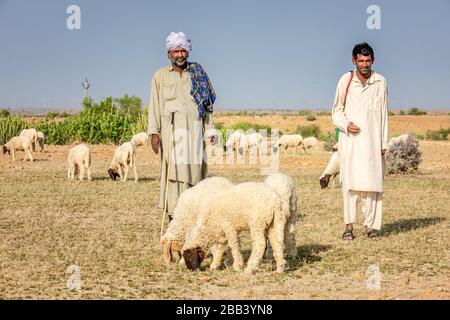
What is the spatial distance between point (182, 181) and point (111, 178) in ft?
33.7

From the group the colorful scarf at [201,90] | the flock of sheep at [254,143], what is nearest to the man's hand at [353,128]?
the colorful scarf at [201,90]

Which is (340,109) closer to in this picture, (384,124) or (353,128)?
(353,128)

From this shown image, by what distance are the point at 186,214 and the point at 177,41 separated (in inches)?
82.5

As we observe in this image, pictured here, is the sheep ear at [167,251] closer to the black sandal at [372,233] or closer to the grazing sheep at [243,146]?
the black sandal at [372,233]

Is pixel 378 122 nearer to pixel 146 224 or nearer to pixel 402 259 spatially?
pixel 402 259

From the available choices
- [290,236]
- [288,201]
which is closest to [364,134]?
[288,201]

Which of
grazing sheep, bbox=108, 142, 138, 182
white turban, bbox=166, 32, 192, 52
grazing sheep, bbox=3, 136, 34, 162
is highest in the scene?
white turban, bbox=166, 32, 192, 52

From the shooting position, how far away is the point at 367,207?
9.36m

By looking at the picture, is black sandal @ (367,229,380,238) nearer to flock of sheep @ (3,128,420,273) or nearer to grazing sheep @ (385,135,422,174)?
flock of sheep @ (3,128,420,273)

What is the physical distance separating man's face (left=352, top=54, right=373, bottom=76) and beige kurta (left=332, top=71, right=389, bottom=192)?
146 mm

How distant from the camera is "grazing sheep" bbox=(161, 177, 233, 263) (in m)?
7.46

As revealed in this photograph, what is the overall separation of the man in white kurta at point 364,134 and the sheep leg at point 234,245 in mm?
2518

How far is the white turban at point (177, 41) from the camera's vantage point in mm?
8016

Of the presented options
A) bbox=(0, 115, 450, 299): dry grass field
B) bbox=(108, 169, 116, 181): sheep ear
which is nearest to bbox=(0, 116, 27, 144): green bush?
bbox=(108, 169, 116, 181): sheep ear
